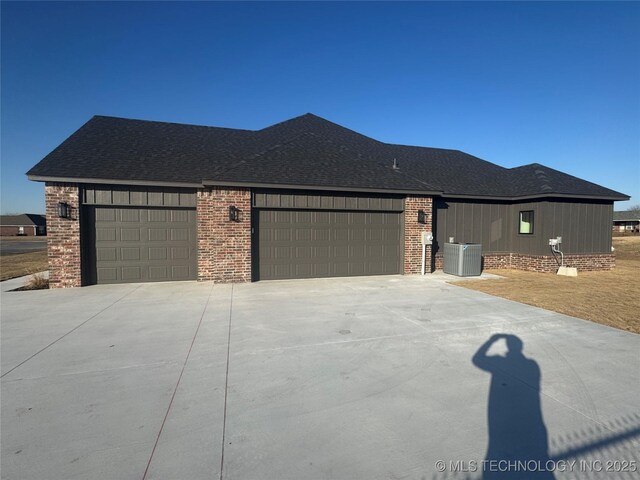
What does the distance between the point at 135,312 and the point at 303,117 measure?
11.7 meters

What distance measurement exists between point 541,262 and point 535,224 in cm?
148

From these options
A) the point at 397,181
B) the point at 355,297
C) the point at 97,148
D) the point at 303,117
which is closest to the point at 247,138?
the point at 303,117

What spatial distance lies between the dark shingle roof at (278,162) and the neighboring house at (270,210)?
64 millimetres

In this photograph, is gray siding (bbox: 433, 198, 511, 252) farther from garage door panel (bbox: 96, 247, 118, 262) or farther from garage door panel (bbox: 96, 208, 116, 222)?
garage door panel (bbox: 96, 247, 118, 262)

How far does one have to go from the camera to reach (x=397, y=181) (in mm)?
11445

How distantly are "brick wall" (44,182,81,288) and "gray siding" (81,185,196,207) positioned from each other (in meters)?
0.39

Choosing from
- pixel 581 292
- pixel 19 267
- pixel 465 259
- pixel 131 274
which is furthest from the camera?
pixel 19 267

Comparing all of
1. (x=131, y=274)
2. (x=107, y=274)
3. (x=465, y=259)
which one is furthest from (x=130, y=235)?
(x=465, y=259)

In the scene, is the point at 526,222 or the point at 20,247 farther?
the point at 20,247

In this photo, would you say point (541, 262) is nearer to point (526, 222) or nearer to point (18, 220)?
point (526, 222)

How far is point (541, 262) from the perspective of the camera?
12.5m

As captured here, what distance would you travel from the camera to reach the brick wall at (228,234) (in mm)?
9727

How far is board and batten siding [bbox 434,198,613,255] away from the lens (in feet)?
41.1

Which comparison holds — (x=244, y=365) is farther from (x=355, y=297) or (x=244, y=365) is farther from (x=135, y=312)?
(x=355, y=297)
